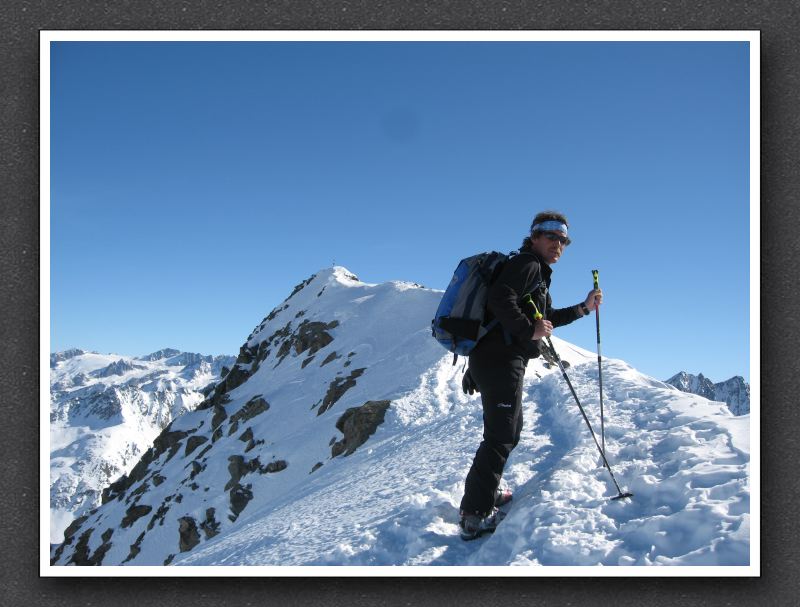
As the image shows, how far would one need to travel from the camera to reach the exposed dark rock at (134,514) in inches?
1169

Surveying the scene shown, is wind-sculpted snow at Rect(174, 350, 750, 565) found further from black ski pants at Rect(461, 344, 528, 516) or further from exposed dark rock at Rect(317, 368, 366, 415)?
exposed dark rock at Rect(317, 368, 366, 415)

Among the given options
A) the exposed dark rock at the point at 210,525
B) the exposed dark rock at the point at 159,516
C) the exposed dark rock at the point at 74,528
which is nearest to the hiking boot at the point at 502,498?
the exposed dark rock at the point at 210,525

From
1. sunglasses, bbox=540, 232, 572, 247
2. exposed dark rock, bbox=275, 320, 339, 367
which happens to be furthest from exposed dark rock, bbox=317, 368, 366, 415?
sunglasses, bbox=540, 232, 572, 247

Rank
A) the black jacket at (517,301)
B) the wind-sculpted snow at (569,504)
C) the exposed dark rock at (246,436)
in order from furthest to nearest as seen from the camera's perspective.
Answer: the exposed dark rock at (246,436), the black jacket at (517,301), the wind-sculpted snow at (569,504)

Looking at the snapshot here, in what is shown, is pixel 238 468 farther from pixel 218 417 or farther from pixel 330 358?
pixel 218 417

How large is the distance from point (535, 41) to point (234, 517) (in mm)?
20596

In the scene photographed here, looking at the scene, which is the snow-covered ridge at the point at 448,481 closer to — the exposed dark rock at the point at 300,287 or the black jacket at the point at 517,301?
the black jacket at the point at 517,301

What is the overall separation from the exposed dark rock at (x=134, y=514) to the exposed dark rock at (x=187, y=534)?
7.02 m

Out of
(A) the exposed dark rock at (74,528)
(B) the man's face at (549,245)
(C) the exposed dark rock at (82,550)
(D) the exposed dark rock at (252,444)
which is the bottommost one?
(A) the exposed dark rock at (74,528)

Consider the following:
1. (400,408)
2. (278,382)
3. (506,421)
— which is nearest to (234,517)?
(400,408)

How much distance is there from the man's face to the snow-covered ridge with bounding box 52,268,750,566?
2272 millimetres

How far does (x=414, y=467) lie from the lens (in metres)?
8.62

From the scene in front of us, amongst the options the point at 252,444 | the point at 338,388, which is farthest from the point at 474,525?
the point at 252,444

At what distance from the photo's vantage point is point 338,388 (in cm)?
2475
